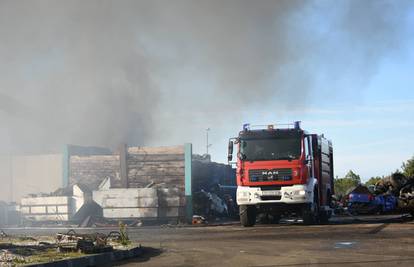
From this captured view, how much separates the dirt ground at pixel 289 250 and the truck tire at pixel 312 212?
2883 mm

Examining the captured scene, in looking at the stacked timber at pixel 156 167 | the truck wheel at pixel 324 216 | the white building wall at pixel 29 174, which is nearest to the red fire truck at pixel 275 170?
the truck wheel at pixel 324 216

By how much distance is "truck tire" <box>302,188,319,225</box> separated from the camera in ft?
52.6

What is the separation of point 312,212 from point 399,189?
11.8m

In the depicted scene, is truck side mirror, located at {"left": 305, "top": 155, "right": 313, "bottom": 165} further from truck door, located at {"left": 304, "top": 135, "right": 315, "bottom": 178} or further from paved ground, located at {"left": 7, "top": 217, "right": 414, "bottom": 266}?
paved ground, located at {"left": 7, "top": 217, "right": 414, "bottom": 266}

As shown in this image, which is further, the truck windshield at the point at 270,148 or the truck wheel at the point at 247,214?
the truck wheel at the point at 247,214

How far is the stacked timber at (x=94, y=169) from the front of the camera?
22.5 m

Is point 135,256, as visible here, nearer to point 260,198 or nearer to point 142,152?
point 260,198

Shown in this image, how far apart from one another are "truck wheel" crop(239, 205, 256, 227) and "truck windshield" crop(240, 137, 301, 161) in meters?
1.46

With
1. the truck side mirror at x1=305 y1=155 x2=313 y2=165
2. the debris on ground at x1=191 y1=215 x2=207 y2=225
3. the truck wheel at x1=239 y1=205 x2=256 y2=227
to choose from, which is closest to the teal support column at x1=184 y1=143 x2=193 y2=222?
the debris on ground at x1=191 y1=215 x2=207 y2=225

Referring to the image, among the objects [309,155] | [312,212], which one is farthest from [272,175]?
[312,212]

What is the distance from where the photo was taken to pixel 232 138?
52.3 feet

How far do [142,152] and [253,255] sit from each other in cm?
1343

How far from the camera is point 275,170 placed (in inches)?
613

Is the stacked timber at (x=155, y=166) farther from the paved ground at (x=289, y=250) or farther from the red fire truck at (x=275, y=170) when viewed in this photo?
the paved ground at (x=289, y=250)
